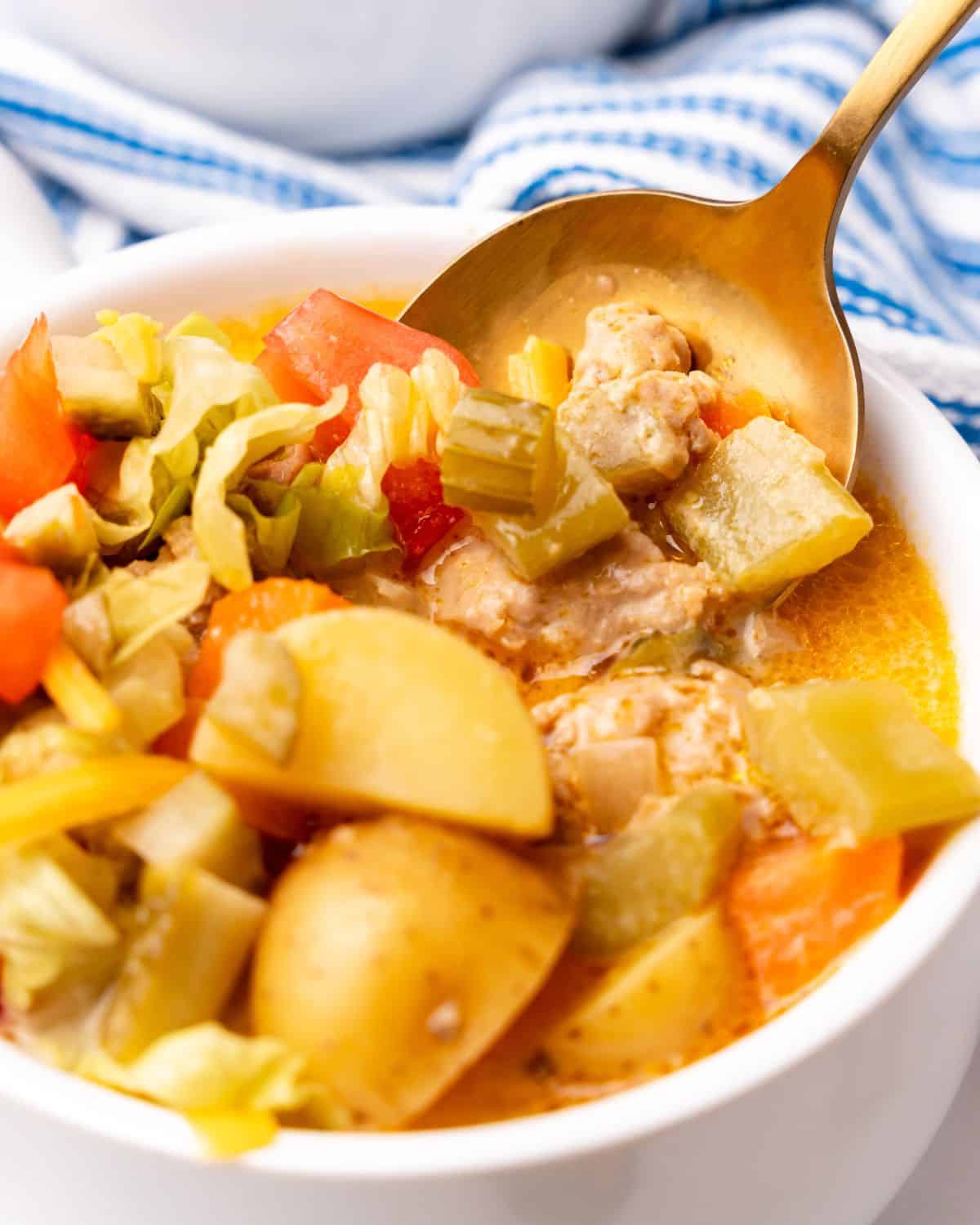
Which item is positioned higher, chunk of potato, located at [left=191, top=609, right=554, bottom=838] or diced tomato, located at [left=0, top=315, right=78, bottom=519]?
chunk of potato, located at [left=191, top=609, right=554, bottom=838]

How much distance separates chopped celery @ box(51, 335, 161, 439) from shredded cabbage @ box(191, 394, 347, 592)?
14cm

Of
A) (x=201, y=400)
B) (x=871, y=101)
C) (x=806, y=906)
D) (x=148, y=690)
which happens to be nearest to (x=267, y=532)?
(x=201, y=400)

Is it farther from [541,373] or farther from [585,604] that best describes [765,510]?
[541,373]

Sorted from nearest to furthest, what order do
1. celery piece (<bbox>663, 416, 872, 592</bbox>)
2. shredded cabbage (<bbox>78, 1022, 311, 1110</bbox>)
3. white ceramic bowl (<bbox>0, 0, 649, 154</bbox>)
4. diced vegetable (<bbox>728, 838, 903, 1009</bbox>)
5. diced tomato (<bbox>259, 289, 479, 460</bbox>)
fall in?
shredded cabbage (<bbox>78, 1022, 311, 1110</bbox>), diced vegetable (<bbox>728, 838, 903, 1009</bbox>), celery piece (<bbox>663, 416, 872, 592</bbox>), diced tomato (<bbox>259, 289, 479, 460</bbox>), white ceramic bowl (<bbox>0, 0, 649, 154</bbox>)

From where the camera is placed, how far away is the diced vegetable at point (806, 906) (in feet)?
5.53

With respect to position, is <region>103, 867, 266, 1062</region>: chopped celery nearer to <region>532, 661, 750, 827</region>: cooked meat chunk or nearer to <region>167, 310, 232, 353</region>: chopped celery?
<region>532, 661, 750, 827</region>: cooked meat chunk

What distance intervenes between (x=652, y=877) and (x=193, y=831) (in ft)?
1.71

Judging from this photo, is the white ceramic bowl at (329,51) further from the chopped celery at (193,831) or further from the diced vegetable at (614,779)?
the chopped celery at (193,831)

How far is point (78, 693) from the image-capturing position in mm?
1628

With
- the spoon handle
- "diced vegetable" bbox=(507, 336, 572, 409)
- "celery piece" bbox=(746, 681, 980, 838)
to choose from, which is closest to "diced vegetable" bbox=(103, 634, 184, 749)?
"celery piece" bbox=(746, 681, 980, 838)

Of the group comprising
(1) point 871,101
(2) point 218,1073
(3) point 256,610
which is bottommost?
(2) point 218,1073

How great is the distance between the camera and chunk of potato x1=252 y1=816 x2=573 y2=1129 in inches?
57.4

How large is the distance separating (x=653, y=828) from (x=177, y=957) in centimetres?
57

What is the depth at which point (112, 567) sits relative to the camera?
208cm
